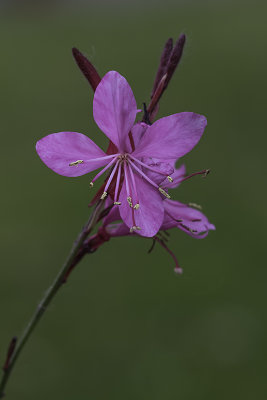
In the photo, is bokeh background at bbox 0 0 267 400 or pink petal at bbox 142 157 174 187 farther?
bokeh background at bbox 0 0 267 400

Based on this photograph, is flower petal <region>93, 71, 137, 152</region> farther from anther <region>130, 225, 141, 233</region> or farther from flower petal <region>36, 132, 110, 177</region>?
anther <region>130, 225, 141, 233</region>

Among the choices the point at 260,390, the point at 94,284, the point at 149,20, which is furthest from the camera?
the point at 149,20

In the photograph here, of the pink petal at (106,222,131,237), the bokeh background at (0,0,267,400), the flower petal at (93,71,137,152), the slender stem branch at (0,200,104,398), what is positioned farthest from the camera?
the bokeh background at (0,0,267,400)

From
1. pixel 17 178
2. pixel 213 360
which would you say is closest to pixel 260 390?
pixel 213 360

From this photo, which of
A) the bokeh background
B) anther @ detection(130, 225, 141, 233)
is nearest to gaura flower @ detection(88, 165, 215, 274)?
anther @ detection(130, 225, 141, 233)

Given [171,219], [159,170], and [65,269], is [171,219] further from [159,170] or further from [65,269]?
[65,269]

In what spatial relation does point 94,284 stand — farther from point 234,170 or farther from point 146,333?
point 234,170

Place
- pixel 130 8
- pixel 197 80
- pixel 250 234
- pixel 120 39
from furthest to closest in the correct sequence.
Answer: pixel 130 8
pixel 120 39
pixel 197 80
pixel 250 234

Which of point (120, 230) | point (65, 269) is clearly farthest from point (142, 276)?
point (65, 269)
